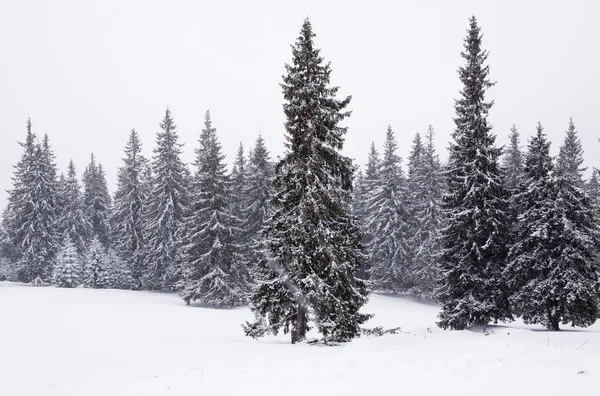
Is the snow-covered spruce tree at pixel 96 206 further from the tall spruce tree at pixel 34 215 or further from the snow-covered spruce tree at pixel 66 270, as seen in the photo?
the snow-covered spruce tree at pixel 66 270

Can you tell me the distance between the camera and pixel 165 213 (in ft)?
134

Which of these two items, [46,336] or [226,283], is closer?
[46,336]

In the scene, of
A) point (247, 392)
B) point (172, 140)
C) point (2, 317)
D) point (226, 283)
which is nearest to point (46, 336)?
point (2, 317)

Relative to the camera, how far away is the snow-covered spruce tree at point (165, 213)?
133ft

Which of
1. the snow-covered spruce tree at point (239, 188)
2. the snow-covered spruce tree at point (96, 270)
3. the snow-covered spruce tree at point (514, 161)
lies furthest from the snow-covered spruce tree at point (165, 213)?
the snow-covered spruce tree at point (514, 161)

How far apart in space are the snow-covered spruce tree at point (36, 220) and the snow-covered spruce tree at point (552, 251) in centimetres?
4475

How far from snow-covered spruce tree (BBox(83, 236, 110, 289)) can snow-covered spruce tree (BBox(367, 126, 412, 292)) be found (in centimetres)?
2881

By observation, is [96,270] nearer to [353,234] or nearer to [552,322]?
[353,234]

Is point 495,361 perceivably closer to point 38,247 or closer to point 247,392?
point 247,392

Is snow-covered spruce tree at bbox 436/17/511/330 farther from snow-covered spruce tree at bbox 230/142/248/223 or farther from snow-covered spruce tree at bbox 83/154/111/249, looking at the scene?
snow-covered spruce tree at bbox 83/154/111/249

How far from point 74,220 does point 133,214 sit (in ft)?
32.0

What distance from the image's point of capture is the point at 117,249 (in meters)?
46.3

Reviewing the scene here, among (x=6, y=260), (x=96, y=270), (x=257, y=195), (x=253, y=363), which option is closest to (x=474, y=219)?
(x=253, y=363)

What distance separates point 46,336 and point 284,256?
37.0 ft
